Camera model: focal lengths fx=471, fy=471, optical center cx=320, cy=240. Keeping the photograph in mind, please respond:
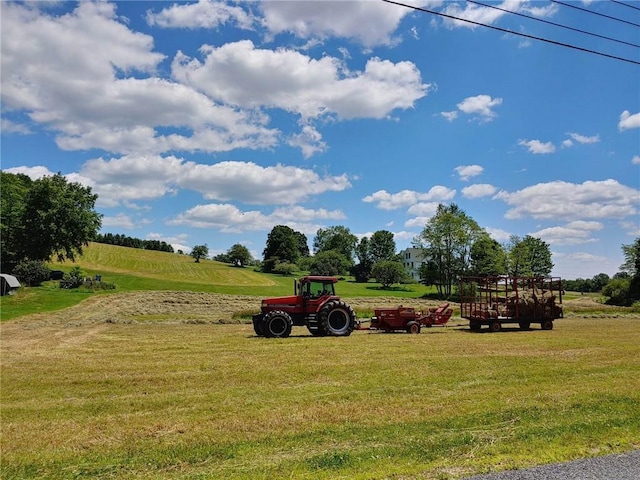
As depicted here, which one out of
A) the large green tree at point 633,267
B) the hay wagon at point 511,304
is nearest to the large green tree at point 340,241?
the large green tree at point 633,267

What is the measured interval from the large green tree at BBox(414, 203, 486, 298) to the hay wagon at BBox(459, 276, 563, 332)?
51384mm

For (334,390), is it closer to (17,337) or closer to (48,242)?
(17,337)

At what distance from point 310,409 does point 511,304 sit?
18087 mm

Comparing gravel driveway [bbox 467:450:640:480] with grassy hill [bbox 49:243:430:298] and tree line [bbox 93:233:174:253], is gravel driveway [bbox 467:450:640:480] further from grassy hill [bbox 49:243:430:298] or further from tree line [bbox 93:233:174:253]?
tree line [bbox 93:233:174:253]

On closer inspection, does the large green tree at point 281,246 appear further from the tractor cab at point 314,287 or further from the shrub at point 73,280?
the tractor cab at point 314,287

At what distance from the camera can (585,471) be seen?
5148mm

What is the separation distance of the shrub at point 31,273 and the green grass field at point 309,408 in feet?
109

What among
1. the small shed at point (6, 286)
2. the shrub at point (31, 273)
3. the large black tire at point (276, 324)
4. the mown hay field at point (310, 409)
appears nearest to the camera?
the mown hay field at point (310, 409)

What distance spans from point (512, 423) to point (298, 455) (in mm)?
3354

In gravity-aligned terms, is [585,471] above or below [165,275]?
below

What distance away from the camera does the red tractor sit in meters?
18.5

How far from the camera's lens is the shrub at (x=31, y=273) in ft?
145

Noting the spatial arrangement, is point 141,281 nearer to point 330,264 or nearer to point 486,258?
point 486,258

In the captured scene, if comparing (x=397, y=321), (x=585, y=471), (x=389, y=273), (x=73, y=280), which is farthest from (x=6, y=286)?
(x=389, y=273)
